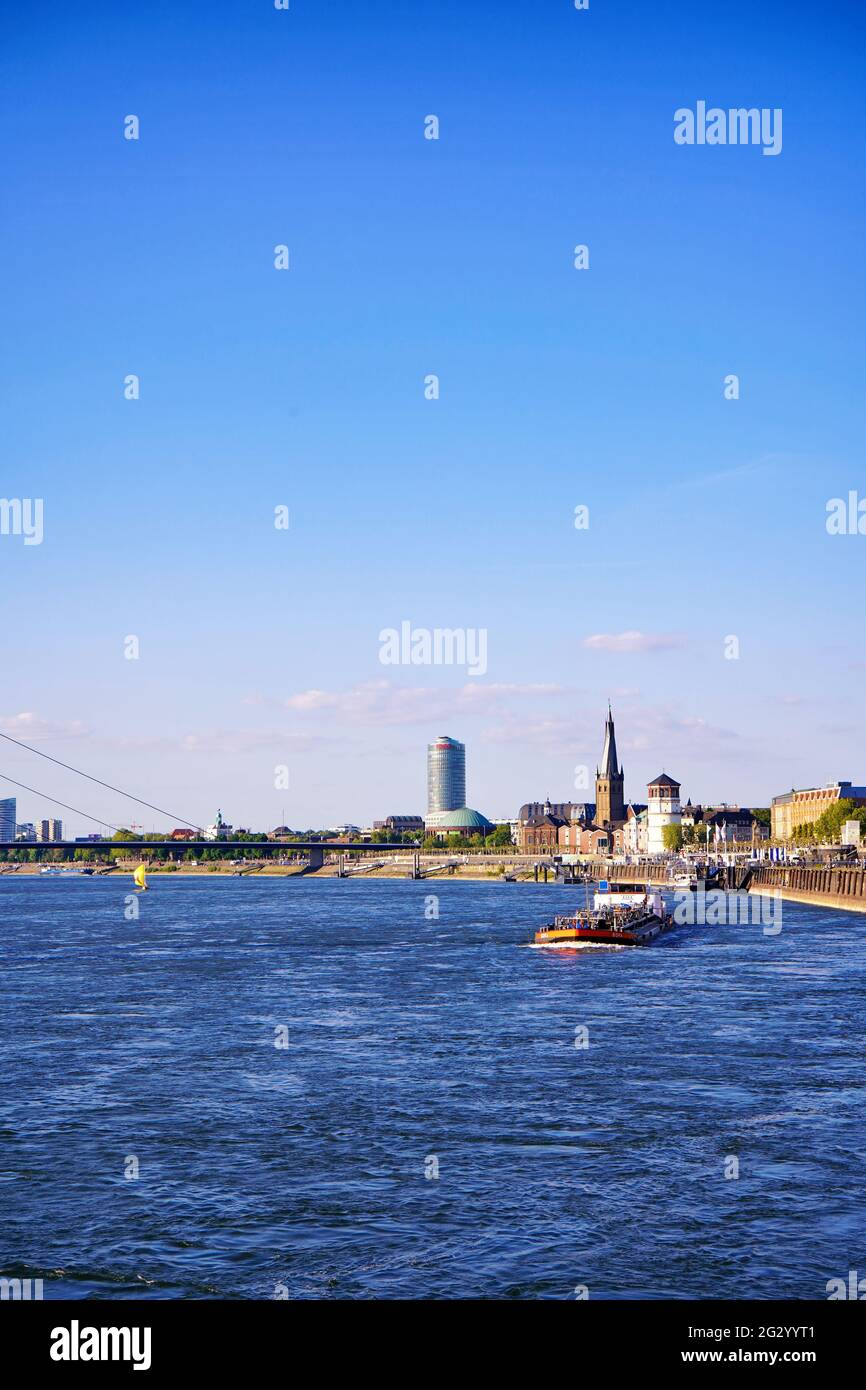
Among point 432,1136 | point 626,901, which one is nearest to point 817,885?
point 626,901

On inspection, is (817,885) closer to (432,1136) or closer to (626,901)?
(626,901)

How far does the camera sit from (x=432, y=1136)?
25.9 m

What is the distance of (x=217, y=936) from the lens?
87438mm

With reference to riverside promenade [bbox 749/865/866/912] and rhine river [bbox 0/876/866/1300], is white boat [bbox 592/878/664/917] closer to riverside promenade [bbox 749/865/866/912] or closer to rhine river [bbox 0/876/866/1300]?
riverside promenade [bbox 749/865/866/912]

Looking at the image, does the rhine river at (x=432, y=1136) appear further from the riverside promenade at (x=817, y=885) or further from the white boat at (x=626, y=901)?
the riverside promenade at (x=817, y=885)

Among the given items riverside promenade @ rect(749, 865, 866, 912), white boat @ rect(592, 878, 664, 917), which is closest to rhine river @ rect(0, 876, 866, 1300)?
white boat @ rect(592, 878, 664, 917)

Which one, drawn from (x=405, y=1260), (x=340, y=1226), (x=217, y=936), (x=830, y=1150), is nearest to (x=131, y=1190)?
(x=340, y=1226)

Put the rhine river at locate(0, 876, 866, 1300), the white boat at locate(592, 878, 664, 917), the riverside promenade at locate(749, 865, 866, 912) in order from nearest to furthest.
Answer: the rhine river at locate(0, 876, 866, 1300), the white boat at locate(592, 878, 664, 917), the riverside promenade at locate(749, 865, 866, 912)

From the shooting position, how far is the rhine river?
1842 cm

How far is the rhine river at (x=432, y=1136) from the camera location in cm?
1842

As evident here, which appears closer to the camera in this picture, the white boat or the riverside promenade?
the white boat

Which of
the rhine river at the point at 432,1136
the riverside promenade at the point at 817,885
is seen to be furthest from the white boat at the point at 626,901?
the rhine river at the point at 432,1136

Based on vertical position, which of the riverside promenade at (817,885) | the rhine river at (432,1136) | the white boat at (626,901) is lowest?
the riverside promenade at (817,885)
